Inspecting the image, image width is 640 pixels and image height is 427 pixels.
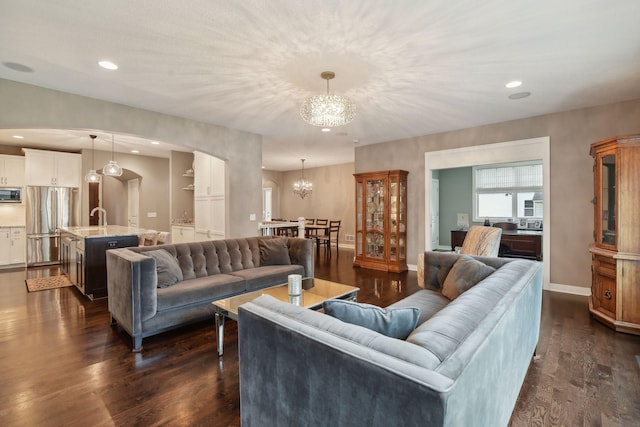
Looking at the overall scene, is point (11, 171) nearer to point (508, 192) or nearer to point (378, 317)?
point (378, 317)

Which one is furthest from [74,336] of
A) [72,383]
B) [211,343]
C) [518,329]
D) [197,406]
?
[518,329]

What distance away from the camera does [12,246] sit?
6422mm

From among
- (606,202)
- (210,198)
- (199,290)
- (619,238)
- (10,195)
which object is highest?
(10,195)

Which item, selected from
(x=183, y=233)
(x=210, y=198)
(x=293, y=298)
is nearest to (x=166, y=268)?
(x=293, y=298)

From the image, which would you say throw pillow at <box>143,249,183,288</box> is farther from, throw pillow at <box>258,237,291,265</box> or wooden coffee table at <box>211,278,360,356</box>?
throw pillow at <box>258,237,291,265</box>

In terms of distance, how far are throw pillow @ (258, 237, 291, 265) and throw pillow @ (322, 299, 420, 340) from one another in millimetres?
2858

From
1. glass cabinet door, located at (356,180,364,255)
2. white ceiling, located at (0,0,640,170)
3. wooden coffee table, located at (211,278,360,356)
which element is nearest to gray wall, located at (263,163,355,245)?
glass cabinet door, located at (356,180,364,255)

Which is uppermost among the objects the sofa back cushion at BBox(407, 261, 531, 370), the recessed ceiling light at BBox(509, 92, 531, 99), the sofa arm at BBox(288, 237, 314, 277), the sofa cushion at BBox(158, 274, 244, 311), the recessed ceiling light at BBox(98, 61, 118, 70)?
the recessed ceiling light at BBox(98, 61, 118, 70)

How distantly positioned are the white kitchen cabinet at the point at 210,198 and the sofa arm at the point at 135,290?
8.96 ft

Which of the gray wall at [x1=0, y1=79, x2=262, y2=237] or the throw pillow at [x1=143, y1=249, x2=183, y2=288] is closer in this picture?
the throw pillow at [x1=143, y1=249, x2=183, y2=288]

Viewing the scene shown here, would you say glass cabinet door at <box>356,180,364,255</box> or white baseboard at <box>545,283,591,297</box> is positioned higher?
glass cabinet door at <box>356,180,364,255</box>

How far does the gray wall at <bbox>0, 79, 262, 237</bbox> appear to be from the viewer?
11.3 feet

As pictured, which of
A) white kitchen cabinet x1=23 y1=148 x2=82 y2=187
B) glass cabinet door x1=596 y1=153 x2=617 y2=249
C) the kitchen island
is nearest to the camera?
glass cabinet door x1=596 y1=153 x2=617 y2=249

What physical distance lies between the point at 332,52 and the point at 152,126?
3105 millimetres
